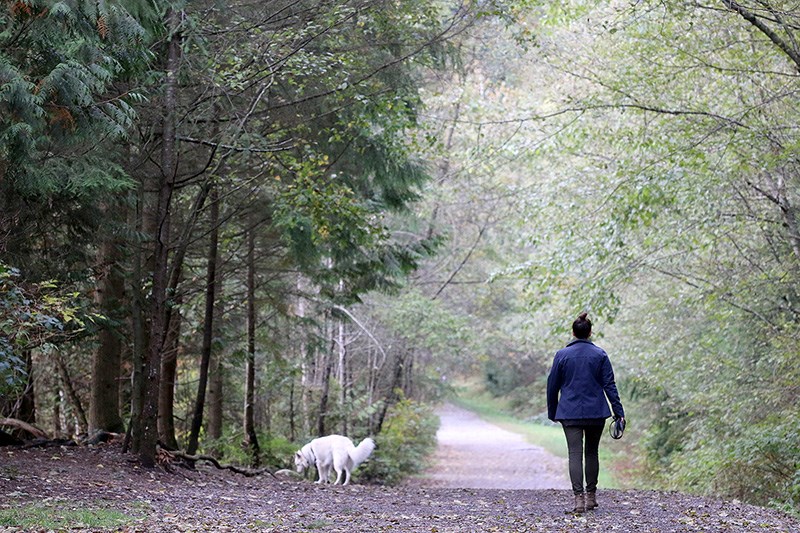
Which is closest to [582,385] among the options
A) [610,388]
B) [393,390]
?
[610,388]

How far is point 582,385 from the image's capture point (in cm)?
790

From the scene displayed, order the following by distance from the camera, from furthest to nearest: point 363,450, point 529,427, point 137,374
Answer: point 529,427 < point 363,450 < point 137,374

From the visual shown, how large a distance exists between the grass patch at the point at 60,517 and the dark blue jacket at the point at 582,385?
397 centimetres

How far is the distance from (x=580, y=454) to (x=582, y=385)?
651mm

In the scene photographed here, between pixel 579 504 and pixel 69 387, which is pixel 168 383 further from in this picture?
pixel 579 504

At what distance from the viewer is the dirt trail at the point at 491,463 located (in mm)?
21672

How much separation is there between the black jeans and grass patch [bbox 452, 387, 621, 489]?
1301 centimetres

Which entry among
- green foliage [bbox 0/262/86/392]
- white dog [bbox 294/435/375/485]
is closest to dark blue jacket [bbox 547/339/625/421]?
green foliage [bbox 0/262/86/392]

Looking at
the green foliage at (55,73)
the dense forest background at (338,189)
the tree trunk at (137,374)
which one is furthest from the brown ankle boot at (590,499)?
the green foliage at (55,73)

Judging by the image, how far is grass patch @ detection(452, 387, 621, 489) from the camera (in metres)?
28.1

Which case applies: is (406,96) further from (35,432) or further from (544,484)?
(544,484)

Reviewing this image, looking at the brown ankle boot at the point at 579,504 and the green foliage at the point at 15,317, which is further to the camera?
the brown ankle boot at the point at 579,504

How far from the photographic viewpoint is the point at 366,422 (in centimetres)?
2336

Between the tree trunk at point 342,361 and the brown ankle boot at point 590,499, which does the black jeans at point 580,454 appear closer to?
the brown ankle boot at point 590,499
